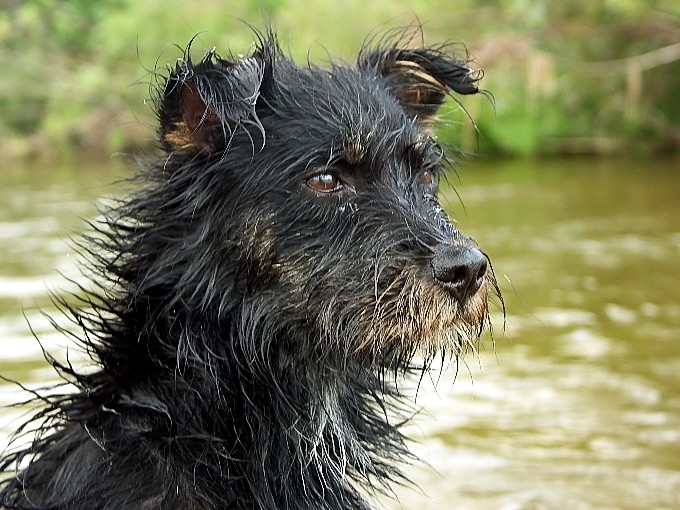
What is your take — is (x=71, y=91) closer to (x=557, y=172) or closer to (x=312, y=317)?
(x=557, y=172)

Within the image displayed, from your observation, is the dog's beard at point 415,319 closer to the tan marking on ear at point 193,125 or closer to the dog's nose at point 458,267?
the dog's nose at point 458,267

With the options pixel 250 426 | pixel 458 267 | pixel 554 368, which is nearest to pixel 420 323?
pixel 458 267

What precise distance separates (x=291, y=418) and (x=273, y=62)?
5.40 ft

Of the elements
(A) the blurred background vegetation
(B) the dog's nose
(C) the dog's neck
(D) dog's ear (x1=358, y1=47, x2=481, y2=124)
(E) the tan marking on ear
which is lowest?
(C) the dog's neck

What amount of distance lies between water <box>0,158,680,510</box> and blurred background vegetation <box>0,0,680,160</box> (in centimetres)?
519

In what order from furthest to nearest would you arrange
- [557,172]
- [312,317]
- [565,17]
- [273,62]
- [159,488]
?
[565,17]
[557,172]
[273,62]
[312,317]
[159,488]

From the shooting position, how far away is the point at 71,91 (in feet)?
118

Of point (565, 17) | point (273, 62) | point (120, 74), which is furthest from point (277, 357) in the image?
point (120, 74)

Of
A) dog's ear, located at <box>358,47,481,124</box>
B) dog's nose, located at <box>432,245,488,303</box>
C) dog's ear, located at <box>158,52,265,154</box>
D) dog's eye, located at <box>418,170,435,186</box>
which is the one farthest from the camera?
dog's ear, located at <box>358,47,481,124</box>

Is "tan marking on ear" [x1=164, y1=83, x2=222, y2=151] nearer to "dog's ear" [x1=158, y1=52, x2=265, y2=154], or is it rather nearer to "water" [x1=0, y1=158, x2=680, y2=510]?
"dog's ear" [x1=158, y1=52, x2=265, y2=154]

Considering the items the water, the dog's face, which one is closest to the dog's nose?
the dog's face

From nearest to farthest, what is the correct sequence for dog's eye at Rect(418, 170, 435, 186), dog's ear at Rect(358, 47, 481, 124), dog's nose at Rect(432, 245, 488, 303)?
dog's nose at Rect(432, 245, 488, 303) < dog's eye at Rect(418, 170, 435, 186) < dog's ear at Rect(358, 47, 481, 124)

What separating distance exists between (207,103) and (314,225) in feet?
2.25

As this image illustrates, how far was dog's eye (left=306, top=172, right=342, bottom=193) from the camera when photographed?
3.89 m
